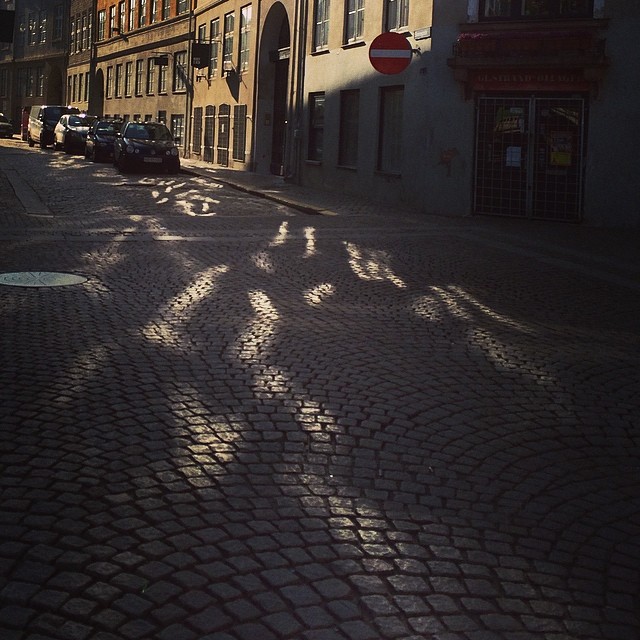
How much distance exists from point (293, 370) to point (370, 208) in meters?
15.7

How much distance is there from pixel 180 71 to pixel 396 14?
23.6 m

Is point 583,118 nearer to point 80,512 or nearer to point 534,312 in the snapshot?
point 534,312

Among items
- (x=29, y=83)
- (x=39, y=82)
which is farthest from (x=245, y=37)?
(x=29, y=83)

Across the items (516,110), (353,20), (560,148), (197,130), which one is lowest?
(560,148)

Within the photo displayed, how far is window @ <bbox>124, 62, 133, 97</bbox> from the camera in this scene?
179ft

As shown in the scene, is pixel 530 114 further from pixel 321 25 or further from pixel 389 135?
pixel 321 25

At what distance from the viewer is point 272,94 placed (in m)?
34.8

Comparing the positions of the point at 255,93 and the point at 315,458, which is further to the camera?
the point at 255,93

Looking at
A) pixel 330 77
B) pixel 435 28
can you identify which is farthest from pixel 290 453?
pixel 330 77

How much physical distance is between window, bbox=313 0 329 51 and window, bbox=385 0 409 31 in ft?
13.3

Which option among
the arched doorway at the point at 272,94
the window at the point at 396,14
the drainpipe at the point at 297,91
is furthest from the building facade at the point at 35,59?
the window at the point at 396,14

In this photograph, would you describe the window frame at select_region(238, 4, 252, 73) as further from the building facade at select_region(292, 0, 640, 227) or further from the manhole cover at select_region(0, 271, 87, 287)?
the manhole cover at select_region(0, 271, 87, 287)

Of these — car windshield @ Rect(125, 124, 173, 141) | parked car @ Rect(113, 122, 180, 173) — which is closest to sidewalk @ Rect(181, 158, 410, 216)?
parked car @ Rect(113, 122, 180, 173)

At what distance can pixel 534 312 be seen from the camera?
9.54m
